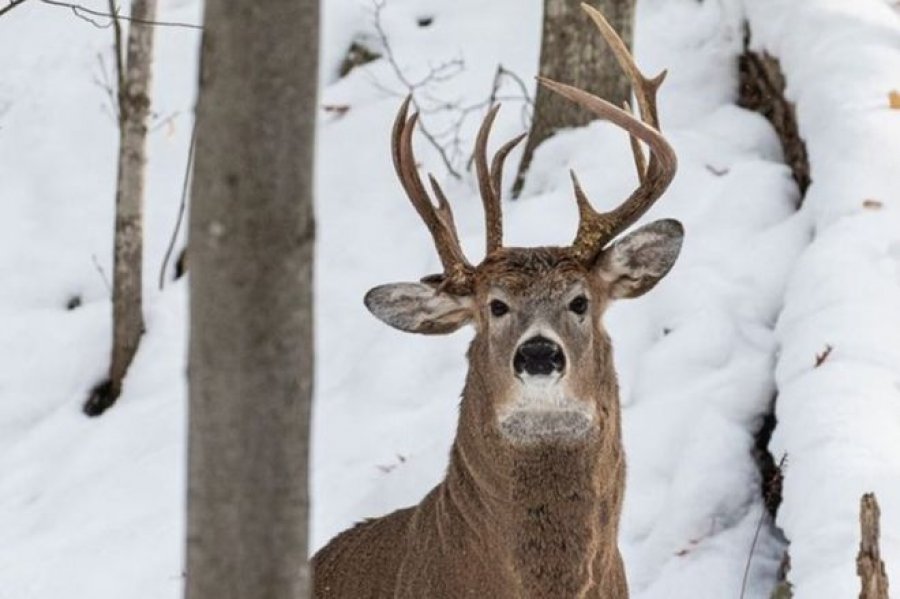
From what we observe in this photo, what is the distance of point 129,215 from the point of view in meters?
10.3

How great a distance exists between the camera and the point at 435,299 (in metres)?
6.09

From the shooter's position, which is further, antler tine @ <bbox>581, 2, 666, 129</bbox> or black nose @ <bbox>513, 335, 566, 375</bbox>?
antler tine @ <bbox>581, 2, 666, 129</bbox>

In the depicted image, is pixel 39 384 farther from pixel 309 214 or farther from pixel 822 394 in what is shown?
pixel 309 214

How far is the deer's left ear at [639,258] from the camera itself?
236 inches

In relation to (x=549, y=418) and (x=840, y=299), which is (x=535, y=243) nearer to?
(x=840, y=299)

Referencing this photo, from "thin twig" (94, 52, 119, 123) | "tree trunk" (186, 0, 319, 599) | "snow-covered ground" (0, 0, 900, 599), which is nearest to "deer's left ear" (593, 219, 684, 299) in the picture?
"snow-covered ground" (0, 0, 900, 599)

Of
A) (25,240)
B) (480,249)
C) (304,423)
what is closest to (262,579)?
(304,423)

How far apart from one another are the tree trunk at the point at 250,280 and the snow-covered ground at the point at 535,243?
12.3ft

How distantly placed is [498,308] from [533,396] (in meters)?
0.33

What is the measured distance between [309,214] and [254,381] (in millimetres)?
250

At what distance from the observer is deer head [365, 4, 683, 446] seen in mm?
5609

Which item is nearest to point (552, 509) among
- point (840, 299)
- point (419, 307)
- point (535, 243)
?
point (419, 307)

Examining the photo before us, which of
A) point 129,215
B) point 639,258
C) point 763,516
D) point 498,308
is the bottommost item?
point 763,516

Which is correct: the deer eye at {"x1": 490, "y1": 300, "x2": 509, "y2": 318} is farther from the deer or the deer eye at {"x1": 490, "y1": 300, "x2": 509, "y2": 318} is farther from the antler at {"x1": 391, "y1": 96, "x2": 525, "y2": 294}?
the antler at {"x1": 391, "y1": 96, "x2": 525, "y2": 294}
